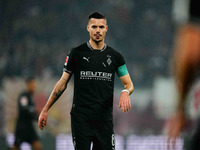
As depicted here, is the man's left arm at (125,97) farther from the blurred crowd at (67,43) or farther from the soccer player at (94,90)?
the blurred crowd at (67,43)

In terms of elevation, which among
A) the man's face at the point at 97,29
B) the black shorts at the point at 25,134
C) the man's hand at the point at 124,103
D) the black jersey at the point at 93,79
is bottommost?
the black shorts at the point at 25,134

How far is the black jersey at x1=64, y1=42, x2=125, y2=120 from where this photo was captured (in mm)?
4602

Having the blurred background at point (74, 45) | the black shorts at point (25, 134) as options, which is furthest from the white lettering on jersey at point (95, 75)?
the blurred background at point (74, 45)

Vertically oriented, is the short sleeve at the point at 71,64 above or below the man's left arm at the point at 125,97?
above

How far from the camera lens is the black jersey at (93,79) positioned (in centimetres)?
460

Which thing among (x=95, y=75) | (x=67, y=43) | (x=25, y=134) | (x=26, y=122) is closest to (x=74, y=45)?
(x=67, y=43)

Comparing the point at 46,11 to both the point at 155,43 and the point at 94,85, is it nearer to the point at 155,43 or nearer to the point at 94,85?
the point at 155,43

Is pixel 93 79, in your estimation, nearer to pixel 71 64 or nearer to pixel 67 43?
pixel 71 64

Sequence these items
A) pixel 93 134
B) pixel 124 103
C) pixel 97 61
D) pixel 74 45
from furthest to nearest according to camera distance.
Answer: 1. pixel 74 45
2. pixel 97 61
3. pixel 93 134
4. pixel 124 103

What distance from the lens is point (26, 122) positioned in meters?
10.3

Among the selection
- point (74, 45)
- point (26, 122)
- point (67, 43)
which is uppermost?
point (67, 43)

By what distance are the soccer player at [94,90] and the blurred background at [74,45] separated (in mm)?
7266

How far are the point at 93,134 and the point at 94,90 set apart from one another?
0.45 meters

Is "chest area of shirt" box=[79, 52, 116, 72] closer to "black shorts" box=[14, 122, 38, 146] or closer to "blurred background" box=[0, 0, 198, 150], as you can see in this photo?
"black shorts" box=[14, 122, 38, 146]
